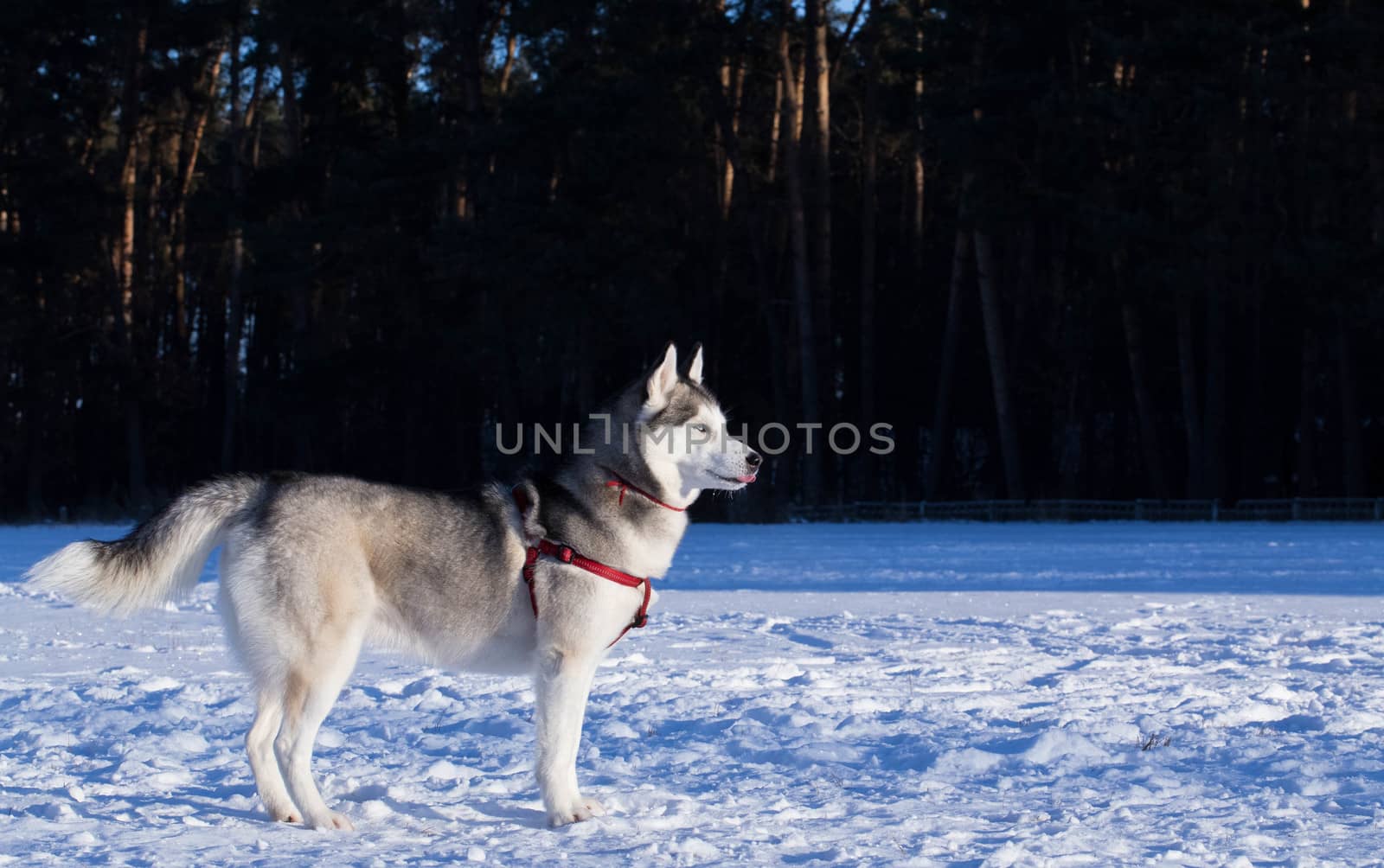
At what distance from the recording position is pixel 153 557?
18.5 feet

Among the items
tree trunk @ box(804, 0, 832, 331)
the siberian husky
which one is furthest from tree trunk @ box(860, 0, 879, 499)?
the siberian husky

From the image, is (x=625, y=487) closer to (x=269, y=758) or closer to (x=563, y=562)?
(x=563, y=562)

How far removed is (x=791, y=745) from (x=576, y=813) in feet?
5.43

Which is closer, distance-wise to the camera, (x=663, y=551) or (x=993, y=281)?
(x=663, y=551)

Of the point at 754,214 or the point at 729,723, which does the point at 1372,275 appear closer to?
the point at 754,214

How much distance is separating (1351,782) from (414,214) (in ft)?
114

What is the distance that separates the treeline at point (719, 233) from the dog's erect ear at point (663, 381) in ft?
80.8

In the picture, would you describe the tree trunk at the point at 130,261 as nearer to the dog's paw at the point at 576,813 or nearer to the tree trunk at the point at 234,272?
the tree trunk at the point at 234,272

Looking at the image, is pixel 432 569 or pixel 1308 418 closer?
pixel 432 569

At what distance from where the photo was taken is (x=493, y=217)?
3183 cm

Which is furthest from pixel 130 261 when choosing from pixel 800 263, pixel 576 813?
pixel 576 813

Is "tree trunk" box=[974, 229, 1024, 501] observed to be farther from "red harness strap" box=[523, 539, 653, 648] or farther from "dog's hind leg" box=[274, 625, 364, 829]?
"dog's hind leg" box=[274, 625, 364, 829]

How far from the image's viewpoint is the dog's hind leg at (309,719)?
214 inches

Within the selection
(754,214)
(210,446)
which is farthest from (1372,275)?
(210,446)
